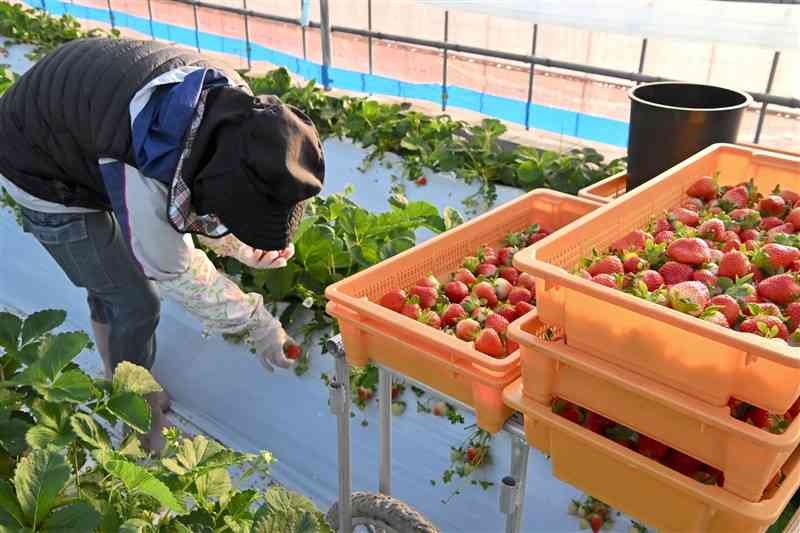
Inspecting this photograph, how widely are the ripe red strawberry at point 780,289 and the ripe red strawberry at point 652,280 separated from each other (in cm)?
17

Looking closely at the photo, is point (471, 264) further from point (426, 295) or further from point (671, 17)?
point (671, 17)

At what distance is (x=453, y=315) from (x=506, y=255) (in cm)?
31

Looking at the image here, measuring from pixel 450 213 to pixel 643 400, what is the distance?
5.73ft

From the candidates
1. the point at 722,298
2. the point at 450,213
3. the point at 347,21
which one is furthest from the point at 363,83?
the point at 722,298

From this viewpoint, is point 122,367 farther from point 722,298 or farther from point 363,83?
point 363,83

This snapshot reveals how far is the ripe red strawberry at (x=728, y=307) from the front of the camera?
3.77 feet

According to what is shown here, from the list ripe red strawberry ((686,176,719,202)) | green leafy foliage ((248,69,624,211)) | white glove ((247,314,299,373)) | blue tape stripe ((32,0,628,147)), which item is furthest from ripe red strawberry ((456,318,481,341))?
blue tape stripe ((32,0,628,147))

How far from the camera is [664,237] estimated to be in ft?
4.80

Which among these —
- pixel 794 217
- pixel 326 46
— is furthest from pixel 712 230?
pixel 326 46

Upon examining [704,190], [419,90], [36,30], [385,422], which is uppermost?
[704,190]

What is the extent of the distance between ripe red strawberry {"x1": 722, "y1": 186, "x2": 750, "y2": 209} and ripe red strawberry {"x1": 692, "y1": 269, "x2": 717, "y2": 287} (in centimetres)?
47

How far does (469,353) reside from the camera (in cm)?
133

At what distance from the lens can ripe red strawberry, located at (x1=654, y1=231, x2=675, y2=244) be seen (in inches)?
57.1

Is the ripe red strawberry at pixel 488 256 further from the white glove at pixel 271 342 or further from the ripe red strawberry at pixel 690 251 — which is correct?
the white glove at pixel 271 342
